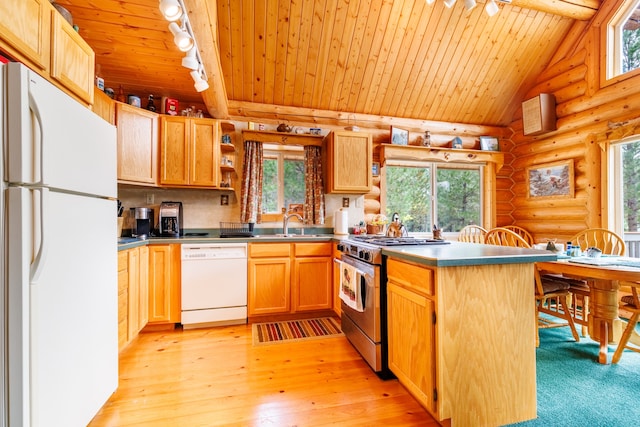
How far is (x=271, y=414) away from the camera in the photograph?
1602 mm

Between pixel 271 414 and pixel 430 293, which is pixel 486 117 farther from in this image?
pixel 271 414

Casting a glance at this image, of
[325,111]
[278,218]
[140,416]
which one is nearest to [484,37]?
[325,111]

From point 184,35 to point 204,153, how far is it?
4.53ft

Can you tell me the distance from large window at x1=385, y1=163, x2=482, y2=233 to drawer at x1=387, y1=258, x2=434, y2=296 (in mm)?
2304

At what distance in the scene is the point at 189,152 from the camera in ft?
10.1

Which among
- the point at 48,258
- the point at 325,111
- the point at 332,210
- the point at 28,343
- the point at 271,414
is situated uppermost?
the point at 325,111

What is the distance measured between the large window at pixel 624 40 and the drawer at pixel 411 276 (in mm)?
3714

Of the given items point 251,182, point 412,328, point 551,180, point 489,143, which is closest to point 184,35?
point 251,182

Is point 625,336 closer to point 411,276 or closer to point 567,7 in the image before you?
point 411,276

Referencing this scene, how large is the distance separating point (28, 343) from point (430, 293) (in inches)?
67.4

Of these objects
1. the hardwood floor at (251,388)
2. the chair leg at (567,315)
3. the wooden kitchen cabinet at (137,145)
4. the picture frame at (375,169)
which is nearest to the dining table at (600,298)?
the chair leg at (567,315)

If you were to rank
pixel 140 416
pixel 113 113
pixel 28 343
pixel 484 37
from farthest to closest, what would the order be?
pixel 484 37 < pixel 113 113 < pixel 140 416 < pixel 28 343

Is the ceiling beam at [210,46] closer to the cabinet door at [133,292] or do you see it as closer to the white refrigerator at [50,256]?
the white refrigerator at [50,256]

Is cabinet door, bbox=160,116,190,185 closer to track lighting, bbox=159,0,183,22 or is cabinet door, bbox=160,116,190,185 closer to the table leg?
track lighting, bbox=159,0,183,22
